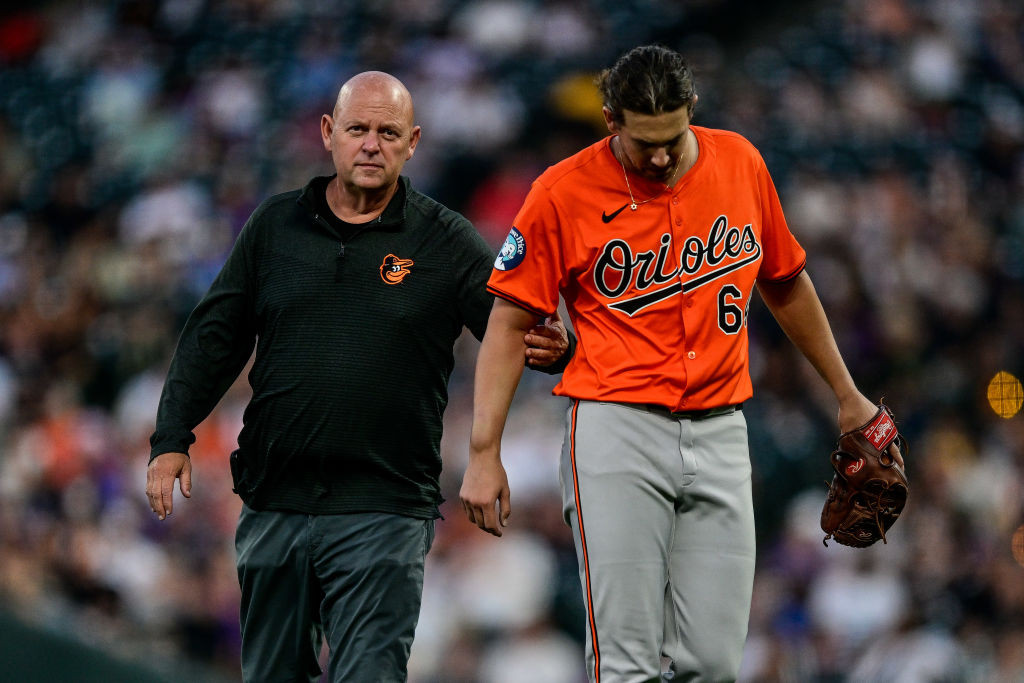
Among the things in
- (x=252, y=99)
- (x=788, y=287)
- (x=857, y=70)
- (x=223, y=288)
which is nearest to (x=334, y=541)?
(x=223, y=288)

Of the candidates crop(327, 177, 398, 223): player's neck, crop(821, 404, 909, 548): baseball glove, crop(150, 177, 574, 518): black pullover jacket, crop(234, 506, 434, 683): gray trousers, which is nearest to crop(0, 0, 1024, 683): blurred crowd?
crop(234, 506, 434, 683): gray trousers

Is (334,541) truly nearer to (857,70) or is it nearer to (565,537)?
(565,537)

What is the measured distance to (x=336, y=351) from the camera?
3.88 meters

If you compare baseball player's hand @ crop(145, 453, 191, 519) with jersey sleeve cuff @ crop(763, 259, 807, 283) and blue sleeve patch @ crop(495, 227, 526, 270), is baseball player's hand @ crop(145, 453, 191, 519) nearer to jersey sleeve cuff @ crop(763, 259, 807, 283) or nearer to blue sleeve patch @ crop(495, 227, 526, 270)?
blue sleeve patch @ crop(495, 227, 526, 270)

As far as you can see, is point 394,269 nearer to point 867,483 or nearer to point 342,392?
point 342,392

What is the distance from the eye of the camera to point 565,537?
788 centimetres

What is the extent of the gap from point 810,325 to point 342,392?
131cm

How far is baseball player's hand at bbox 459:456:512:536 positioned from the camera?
11.7 ft

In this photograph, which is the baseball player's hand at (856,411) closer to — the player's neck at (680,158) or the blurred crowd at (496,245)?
the player's neck at (680,158)

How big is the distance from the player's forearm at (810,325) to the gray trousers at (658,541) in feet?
1.41

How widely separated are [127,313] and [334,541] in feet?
21.4

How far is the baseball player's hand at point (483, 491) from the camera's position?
11.7 ft

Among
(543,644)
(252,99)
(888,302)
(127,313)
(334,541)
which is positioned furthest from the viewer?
(252,99)

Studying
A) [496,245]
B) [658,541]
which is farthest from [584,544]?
[496,245]
